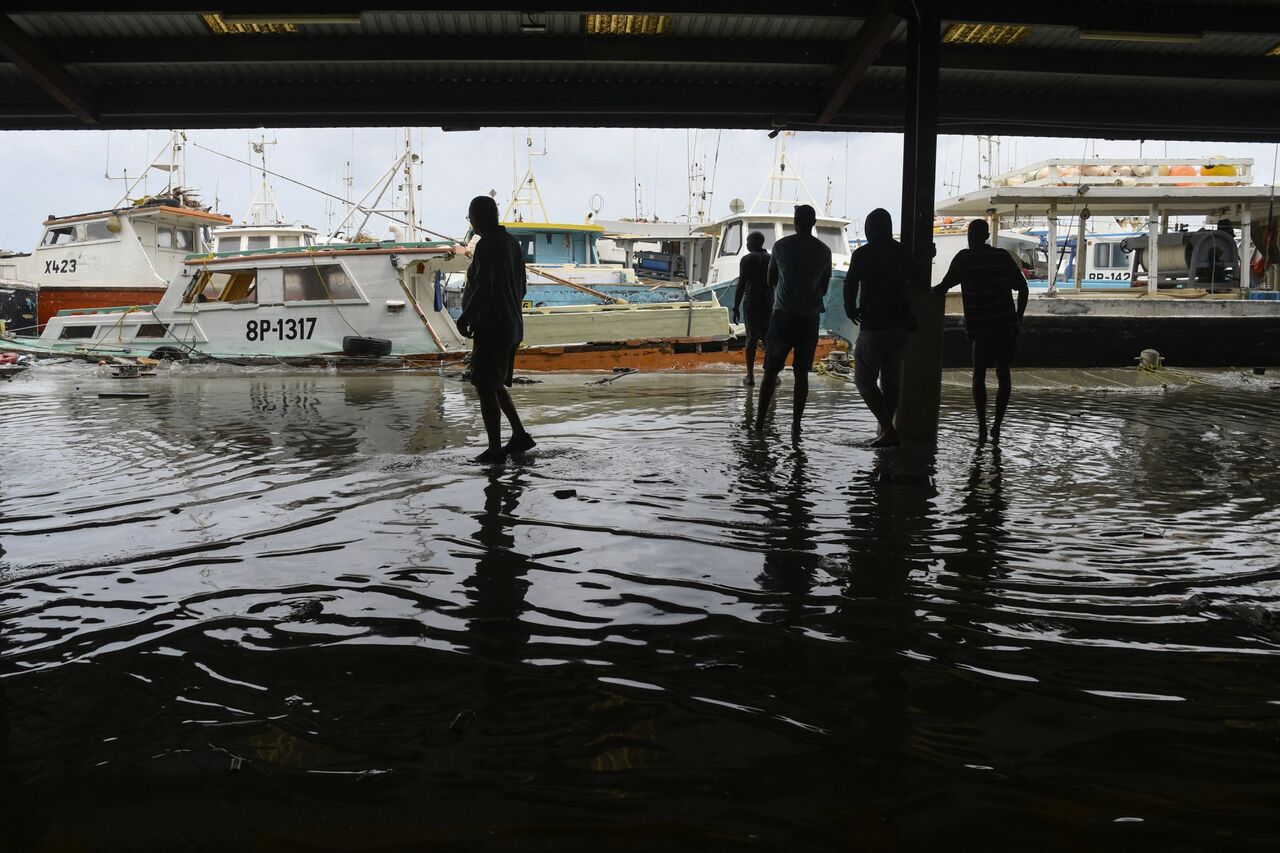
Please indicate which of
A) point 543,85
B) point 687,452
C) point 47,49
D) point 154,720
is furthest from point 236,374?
point 154,720

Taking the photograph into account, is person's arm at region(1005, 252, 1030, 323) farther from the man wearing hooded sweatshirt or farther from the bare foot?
the bare foot

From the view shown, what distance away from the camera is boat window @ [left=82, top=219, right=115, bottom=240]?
21953mm

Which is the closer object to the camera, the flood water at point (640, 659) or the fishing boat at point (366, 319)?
the flood water at point (640, 659)

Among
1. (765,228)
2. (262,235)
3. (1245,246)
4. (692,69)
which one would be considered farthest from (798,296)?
(262,235)

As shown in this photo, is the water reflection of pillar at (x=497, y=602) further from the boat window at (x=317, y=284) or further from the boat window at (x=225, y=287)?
the boat window at (x=225, y=287)

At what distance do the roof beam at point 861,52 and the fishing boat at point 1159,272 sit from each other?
6.22 meters

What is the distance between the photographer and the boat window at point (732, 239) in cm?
1937

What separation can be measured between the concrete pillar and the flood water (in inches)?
72.0

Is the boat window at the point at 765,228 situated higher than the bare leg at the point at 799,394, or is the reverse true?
the boat window at the point at 765,228

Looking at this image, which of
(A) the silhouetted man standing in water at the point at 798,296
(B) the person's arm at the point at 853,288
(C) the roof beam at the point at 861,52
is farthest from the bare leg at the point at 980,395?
(C) the roof beam at the point at 861,52

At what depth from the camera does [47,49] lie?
7820mm

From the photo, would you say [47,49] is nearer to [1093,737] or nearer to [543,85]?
[543,85]

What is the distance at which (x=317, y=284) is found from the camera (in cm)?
1622

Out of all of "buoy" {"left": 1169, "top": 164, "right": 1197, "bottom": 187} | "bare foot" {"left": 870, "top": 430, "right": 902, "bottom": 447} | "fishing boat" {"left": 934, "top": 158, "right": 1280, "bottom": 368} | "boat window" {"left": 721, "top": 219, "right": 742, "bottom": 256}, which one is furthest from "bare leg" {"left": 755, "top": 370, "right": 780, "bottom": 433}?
"buoy" {"left": 1169, "top": 164, "right": 1197, "bottom": 187}
